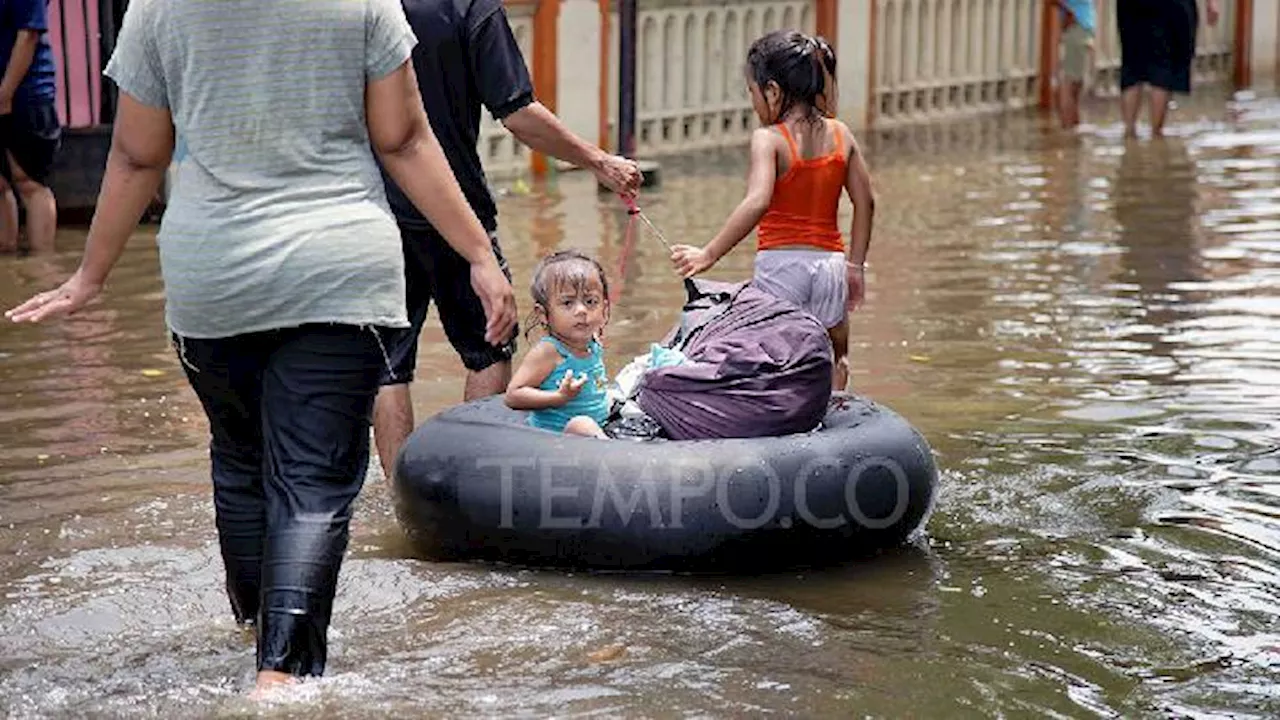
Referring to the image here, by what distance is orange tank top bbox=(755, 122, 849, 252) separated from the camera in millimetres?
7867

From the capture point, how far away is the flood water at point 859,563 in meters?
5.48

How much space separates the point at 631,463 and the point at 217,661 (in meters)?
1.28

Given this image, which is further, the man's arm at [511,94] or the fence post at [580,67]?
the fence post at [580,67]

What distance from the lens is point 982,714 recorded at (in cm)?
530

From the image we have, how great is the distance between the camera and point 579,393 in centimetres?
680

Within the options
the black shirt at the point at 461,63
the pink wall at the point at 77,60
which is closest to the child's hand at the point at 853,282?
the black shirt at the point at 461,63

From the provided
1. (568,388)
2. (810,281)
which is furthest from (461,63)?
(810,281)

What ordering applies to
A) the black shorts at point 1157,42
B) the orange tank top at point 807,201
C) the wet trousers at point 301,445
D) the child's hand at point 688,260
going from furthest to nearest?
the black shorts at point 1157,42, the orange tank top at point 807,201, the child's hand at point 688,260, the wet trousers at point 301,445

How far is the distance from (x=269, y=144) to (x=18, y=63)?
726 cm

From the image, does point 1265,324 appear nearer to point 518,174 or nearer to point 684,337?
point 684,337

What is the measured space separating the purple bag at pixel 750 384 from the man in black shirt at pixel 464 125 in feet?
1.62

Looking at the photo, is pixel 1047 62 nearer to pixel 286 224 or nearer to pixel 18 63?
pixel 18 63

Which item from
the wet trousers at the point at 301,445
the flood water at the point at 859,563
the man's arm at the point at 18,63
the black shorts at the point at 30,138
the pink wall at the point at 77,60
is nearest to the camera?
the wet trousers at the point at 301,445

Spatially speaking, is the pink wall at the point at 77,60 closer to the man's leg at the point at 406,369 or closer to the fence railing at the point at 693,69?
the fence railing at the point at 693,69
